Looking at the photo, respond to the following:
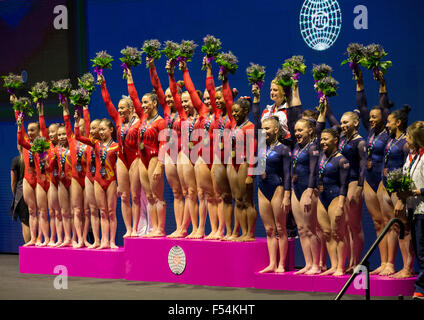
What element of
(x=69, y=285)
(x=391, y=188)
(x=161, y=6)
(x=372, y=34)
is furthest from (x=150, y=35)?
(x=391, y=188)

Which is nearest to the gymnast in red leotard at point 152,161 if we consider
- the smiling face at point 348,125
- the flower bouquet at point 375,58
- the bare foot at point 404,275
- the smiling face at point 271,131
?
the smiling face at point 271,131

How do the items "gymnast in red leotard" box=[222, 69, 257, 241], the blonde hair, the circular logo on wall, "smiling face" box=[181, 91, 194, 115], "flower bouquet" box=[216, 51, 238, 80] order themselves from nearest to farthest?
the blonde hair → "gymnast in red leotard" box=[222, 69, 257, 241] → "flower bouquet" box=[216, 51, 238, 80] → the circular logo on wall → "smiling face" box=[181, 91, 194, 115]

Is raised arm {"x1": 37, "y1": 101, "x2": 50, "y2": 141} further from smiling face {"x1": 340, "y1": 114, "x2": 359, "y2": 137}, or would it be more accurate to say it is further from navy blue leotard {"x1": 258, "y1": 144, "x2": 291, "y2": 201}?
smiling face {"x1": 340, "y1": 114, "x2": 359, "y2": 137}

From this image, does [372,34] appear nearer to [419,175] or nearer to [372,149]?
[372,149]

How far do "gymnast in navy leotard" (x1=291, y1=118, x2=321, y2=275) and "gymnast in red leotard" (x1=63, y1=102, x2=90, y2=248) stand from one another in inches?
116

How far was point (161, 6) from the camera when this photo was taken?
11156mm

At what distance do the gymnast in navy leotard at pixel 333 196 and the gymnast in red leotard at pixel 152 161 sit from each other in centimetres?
204

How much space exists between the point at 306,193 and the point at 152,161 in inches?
81.2

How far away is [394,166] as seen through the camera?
754cm

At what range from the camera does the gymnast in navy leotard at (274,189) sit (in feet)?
26.5

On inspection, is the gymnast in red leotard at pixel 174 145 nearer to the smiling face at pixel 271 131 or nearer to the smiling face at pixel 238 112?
the smiling face at pixel 238 112

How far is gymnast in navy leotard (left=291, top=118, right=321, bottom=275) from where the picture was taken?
25.8 ft

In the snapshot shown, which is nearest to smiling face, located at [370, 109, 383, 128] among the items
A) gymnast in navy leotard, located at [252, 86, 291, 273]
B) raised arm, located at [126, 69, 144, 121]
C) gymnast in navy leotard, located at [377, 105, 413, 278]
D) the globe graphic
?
gymnast in navy leotard, located at [377, 105, 413, 278]

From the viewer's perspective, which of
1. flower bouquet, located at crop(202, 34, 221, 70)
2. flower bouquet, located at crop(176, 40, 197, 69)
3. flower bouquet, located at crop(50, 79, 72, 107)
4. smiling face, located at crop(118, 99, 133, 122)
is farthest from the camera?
flower bouquet, located at crop(50, 79, 72, 107)
